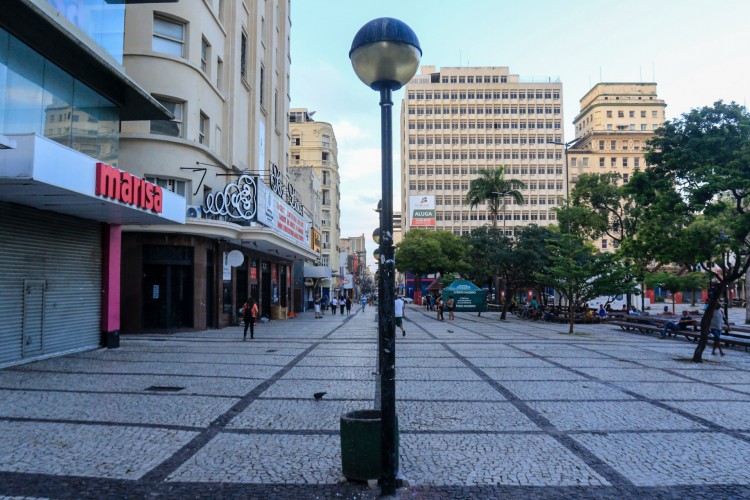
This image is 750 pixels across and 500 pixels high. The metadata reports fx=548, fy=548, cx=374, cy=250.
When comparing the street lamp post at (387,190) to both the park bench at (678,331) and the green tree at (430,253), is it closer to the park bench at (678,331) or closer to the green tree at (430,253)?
the park bench at (678,331)

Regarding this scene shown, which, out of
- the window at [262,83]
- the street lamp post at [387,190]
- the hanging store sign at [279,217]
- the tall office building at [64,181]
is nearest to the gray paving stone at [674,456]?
the street lamp post at [387,190]

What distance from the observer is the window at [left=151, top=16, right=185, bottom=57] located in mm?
21141

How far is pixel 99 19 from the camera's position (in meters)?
13.2

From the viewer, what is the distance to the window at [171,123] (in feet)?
69.2

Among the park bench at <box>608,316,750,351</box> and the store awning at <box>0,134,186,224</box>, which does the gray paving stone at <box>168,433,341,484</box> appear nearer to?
the store awning at <box>0,134,186,224</box>

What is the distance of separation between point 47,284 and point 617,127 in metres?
109

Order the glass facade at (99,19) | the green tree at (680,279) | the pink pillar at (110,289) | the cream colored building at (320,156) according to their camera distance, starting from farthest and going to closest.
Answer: the cream colored building at (320,156) → the green tree at (680,279) → the pink pillar at (110,289) → the glass facade at (99,19)

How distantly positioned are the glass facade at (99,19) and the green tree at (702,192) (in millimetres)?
15951

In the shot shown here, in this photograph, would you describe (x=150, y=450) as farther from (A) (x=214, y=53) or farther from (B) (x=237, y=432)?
(A) (x=214, y=53)

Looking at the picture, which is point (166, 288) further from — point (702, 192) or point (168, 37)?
point (702, 192)

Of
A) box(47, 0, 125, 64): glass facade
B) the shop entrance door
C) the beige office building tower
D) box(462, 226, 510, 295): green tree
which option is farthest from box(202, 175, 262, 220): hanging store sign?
the beige office building tower

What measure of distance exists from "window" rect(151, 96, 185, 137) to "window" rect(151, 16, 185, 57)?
1.85 m

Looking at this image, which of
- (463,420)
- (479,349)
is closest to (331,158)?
A: (479,349)

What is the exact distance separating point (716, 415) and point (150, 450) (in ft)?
26.0
